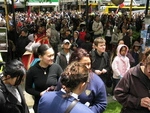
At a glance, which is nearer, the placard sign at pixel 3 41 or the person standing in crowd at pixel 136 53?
the placard sign at pixel 3 41

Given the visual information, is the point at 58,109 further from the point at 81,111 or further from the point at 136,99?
the point at 136,99

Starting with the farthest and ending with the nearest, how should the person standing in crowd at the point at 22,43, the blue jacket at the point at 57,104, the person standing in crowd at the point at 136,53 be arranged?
1. the person standing in crowd at the point at 22,43
2. the person standing in crowd at the point at 136,53
3. the blue jacket at the point at 57,104

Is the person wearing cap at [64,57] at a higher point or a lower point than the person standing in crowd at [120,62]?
higher

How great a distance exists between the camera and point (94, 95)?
2.63 metres

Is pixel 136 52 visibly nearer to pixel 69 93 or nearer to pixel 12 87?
pixel 12 87

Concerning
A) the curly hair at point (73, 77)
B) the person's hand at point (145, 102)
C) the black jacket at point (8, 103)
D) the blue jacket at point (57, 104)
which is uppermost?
the curly hair at point (73, 77)

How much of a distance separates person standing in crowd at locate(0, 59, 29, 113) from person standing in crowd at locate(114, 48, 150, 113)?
104cm

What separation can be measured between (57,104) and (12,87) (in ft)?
2.82

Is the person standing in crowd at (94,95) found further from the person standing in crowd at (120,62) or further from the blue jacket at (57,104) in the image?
Answer: the person standing in crowd at (120,62)

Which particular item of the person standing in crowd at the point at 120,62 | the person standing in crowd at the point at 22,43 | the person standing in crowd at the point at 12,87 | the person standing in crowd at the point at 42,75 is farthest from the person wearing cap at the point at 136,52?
the person standing in crowd at the point at 12,87

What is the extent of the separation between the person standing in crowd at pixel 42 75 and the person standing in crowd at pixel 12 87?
579 mm

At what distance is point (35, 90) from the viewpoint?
3305 millimetres

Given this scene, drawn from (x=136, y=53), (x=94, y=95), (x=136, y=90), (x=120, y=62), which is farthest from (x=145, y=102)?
(x=136, y=53)

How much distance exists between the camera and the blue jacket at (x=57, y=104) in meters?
1.88
